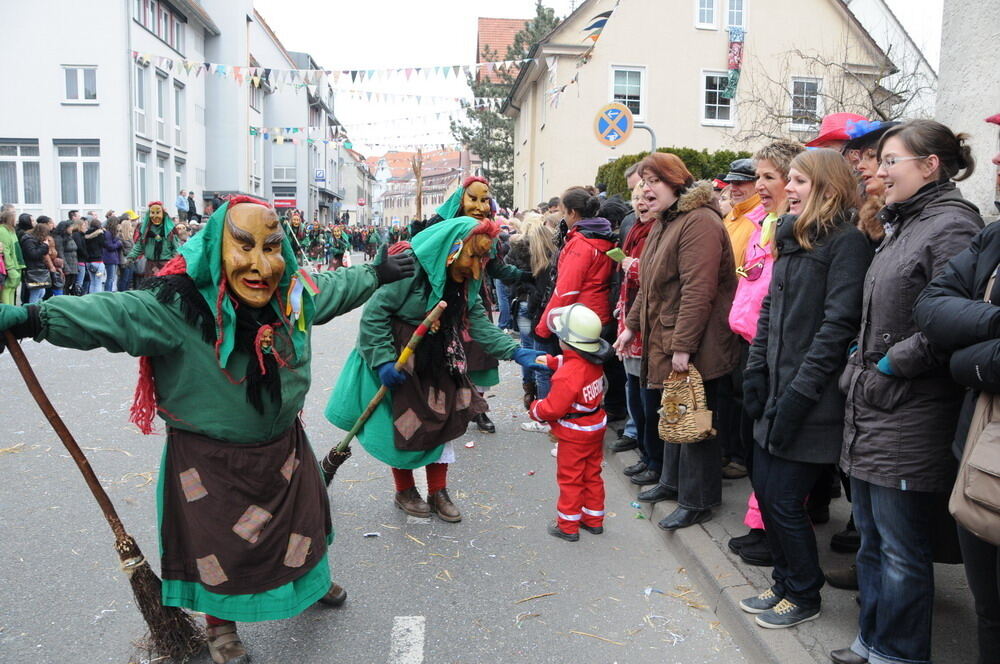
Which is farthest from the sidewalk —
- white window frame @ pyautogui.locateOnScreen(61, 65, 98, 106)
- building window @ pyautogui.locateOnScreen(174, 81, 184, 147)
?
building window @ pyautogui.locateOnScreen(174, 81, 184, 147)

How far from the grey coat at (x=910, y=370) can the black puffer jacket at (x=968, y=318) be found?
13 cm

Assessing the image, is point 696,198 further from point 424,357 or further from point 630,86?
point 630,86

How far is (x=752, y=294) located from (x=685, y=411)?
0.73 m

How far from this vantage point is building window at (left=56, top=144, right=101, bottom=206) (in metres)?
26.1

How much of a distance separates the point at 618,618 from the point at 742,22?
2343cm

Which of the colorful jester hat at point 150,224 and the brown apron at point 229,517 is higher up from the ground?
the colorful jester hat at point 150,224

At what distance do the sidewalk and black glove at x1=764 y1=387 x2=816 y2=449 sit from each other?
2.67 ft

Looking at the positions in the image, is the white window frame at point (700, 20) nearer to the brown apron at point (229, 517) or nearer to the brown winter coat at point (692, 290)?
the brown winter coat at point (692, 290)

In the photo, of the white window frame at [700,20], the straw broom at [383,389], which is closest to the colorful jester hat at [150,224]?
the straw broom at [383,389]

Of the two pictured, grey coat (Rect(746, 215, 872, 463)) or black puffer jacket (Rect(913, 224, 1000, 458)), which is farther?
grey coat (Rect(746, 215, 872, 463))

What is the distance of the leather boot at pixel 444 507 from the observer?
495cm

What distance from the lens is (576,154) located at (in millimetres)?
23938

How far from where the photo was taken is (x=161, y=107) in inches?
1177

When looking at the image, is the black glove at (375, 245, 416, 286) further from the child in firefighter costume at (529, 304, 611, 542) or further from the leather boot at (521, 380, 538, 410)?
the leather boot at (521, 380, 538, 410)
